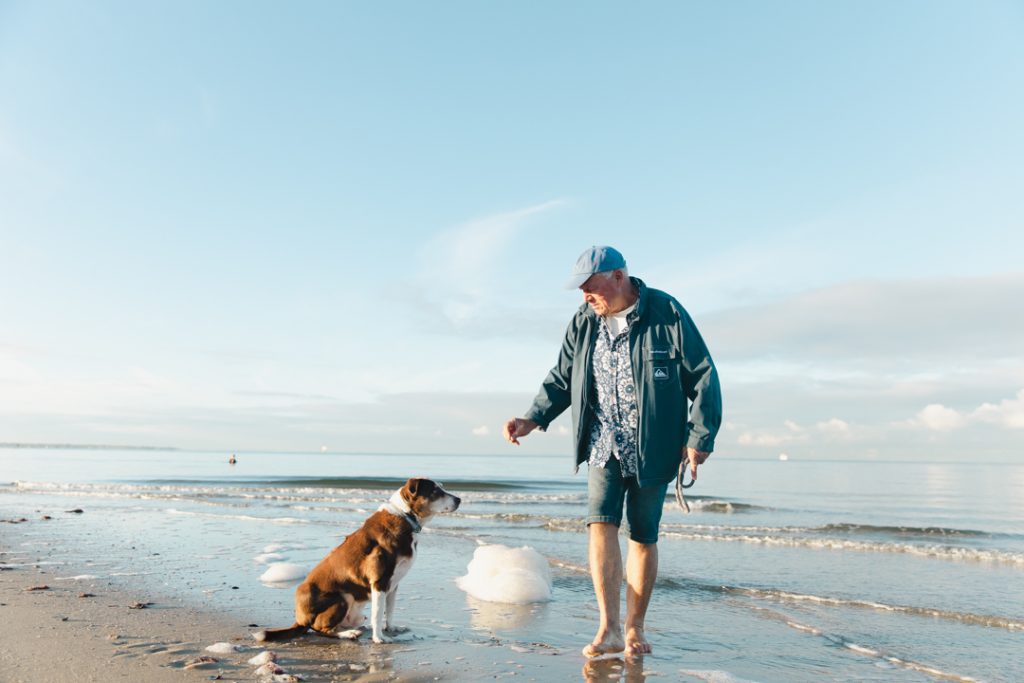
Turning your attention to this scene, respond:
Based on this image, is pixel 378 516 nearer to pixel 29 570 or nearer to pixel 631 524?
pixel 631 524

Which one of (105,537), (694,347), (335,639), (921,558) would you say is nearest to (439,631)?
(335,639)

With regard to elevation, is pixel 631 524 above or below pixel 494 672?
above

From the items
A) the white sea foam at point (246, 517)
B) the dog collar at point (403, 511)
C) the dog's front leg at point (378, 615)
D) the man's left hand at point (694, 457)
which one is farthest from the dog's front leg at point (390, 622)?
→ the white sea foam at point (246, 517)


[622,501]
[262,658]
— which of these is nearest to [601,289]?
[622,501]

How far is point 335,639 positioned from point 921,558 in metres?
8.71

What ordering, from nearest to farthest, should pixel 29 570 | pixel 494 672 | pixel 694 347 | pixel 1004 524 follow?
pixel 494 672
pixel 694 347
pixel 29 570
pixel 1004 524

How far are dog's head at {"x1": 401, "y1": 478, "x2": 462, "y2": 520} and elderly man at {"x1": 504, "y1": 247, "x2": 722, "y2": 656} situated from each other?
1.06 meters

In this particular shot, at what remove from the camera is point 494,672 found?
3914 mm

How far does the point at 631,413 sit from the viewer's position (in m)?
4.35

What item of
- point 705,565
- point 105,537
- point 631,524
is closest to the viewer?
point 631,524

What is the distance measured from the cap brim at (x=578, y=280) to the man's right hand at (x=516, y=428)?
961 millimetres

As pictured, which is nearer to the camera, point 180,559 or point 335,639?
point 335,639

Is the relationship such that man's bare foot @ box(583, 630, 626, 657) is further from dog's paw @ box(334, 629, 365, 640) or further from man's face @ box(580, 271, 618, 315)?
man's face @ box(580, 271, 618, 315)

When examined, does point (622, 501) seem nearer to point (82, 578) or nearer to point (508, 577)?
point (508, 577)
